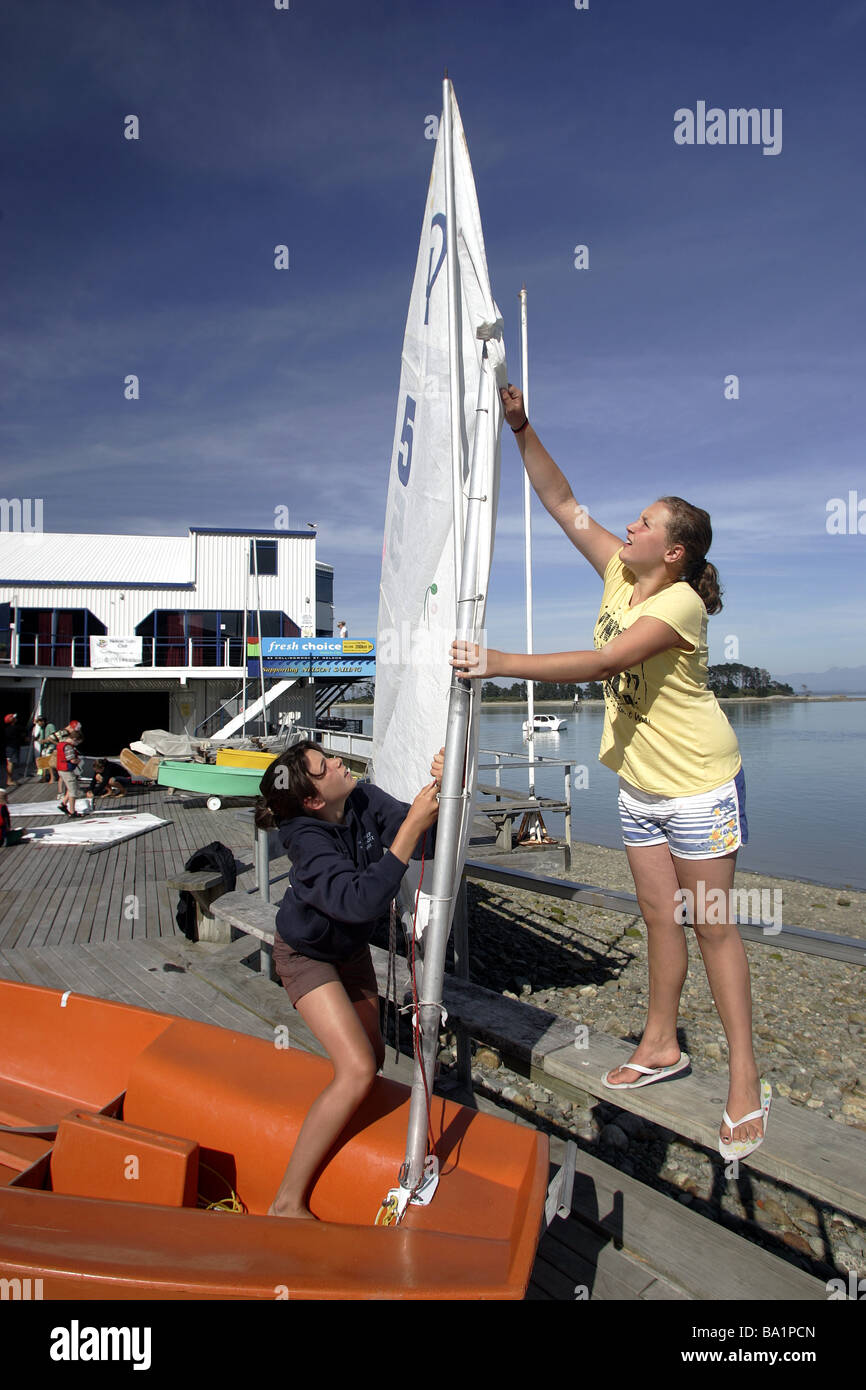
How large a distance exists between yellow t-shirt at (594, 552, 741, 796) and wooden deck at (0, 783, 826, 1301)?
137cm

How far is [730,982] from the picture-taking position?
238 cm

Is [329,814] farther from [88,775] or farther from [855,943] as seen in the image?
[88,775]

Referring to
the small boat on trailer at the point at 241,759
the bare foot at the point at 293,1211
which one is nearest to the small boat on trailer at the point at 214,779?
the small boat on trailer at the point at 241,759

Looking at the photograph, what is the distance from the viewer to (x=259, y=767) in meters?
17.0

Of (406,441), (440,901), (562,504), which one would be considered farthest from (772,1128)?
(406,441)

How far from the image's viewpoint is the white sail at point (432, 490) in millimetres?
2201

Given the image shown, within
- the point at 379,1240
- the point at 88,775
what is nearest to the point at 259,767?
the point at 88,775

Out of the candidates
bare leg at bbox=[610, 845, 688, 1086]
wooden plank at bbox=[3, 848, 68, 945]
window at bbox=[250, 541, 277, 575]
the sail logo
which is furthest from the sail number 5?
window at bbox=[250, 541, 277, 575]

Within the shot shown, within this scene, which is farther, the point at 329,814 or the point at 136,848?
the point at 136,848

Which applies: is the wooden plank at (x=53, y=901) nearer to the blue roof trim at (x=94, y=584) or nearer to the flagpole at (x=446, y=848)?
the flagpole at (x=446, y=848)

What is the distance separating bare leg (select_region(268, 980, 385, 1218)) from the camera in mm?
2250

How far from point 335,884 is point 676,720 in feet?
3.89

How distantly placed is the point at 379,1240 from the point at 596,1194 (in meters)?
1.27
